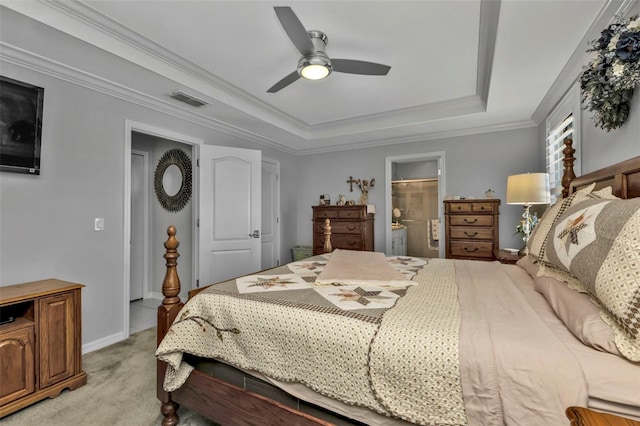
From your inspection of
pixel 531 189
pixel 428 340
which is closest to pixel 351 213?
pixel 531 189

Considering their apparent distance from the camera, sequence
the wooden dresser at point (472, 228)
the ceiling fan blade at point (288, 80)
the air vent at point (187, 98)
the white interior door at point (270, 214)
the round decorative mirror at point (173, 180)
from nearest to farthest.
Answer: the ceiling fan blade at point (288, 80) → the air vent at point (187, 98) → the wooden dresser at point (472, 228) → the round decorative mirror at point (173, 180) → the white interior door at point (270, 214)

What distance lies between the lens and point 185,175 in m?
3.98

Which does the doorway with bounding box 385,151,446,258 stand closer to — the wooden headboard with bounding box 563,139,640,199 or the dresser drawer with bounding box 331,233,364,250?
the dresser drawer with bounding box 331,233,364,250

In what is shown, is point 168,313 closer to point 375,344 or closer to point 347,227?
point 375,344

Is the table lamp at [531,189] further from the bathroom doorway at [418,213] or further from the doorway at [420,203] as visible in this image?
the bathroom doorway at [418,213]

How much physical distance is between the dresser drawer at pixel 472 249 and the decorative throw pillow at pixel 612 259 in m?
2.68

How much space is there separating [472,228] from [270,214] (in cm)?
312

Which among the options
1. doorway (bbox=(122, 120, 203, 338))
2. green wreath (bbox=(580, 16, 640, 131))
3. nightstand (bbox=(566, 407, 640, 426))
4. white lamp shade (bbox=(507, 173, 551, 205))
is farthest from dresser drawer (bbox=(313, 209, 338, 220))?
nightstand (bbox=(566, 407, 640, 426))

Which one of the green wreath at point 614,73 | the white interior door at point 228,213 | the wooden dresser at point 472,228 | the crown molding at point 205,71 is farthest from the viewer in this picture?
the wooden dresser at point 472,228

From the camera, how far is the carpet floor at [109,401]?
5.74ft

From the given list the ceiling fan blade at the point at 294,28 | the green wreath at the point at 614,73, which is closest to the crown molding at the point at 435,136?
the green wreath at the point at 614,73

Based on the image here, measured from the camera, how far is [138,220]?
4293 millimetres

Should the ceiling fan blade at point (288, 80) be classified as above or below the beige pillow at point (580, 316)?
above

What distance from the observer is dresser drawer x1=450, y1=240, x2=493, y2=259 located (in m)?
3.75
